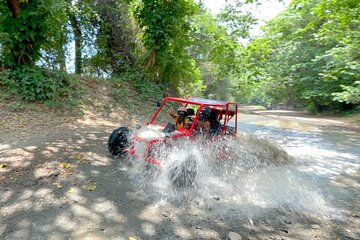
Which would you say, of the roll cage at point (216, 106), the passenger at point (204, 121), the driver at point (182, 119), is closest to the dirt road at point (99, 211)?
the driver at point (182, 119)

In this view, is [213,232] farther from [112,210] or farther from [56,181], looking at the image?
[56,181]

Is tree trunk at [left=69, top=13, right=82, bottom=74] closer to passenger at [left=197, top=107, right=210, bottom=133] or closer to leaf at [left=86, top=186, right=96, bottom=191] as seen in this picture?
passenger at [left=197, top=107, right=210, bottom=133]

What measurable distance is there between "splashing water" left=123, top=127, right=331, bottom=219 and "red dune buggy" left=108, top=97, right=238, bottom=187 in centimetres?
3

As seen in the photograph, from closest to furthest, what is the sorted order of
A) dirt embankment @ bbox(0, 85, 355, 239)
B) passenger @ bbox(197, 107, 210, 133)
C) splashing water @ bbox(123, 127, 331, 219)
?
dirt embankment @ bbox(0, 85, 355, 239) → splashing water @ bbox(123, 127, 331, 219) → passenger @ bbox(197, 107, 210, 133)

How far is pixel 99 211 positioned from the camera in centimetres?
333

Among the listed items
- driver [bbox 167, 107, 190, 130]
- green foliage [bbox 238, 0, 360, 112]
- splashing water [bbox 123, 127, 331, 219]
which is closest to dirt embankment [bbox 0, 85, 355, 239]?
splashing water [bbox 123, 127, 331, 219]

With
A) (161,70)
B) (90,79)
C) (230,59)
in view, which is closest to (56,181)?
(90,79)

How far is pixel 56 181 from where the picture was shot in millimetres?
4012

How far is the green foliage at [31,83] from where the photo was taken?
850 centimetres

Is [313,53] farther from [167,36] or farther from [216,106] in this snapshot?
[216,106]

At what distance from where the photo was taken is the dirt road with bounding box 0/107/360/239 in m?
2.96

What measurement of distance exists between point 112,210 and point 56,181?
122cm

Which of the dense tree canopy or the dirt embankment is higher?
the dense tree canopy

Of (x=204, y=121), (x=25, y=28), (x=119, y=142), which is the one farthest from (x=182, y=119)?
(x=25, y=28)
